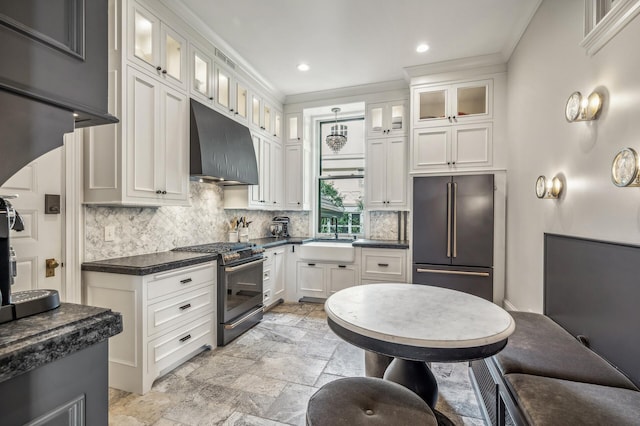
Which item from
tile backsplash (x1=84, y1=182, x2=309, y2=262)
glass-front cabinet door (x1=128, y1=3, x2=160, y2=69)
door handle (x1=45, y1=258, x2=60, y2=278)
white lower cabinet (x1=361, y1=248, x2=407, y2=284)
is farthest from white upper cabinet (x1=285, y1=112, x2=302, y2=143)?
door handle (x1=45, y1=258, x2=60, y2=278)

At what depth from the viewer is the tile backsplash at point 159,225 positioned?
2383 millimetres

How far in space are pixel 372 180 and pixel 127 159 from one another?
2995 mm

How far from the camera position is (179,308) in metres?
2.50

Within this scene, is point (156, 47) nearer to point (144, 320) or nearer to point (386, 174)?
point (144, 320)

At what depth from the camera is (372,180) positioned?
4.33 metres

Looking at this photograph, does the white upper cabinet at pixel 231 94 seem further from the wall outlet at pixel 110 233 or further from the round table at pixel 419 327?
the round table at pixel 419 327

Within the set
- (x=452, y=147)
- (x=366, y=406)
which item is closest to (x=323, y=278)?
(x=452, y=147)

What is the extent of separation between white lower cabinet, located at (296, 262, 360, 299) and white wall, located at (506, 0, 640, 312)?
6.12ft

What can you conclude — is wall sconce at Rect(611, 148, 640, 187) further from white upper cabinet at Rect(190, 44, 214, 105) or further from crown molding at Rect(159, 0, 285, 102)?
crown molding at Rect(159, 0, 285, 102)

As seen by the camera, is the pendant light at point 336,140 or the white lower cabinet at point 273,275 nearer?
the white lower cabinet at point 273,275

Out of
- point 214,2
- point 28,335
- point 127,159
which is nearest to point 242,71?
point 214,2

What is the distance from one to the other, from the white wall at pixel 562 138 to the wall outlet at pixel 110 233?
335 centimetres

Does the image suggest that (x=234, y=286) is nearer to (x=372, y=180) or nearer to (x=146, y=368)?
(x=146, y=368)

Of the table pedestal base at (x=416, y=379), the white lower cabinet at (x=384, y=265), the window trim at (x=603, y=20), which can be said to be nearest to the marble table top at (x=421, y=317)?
the table pedestal base at (x=416, y=379)
